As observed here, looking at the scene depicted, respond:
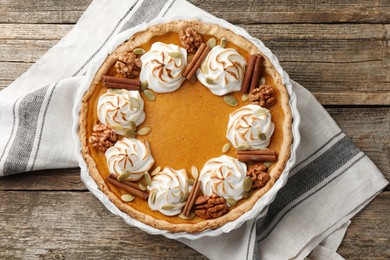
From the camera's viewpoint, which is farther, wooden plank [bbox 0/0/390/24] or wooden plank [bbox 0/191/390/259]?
wooden plank [bbox 0/0/390/24]

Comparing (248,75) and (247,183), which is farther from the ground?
(248,75)

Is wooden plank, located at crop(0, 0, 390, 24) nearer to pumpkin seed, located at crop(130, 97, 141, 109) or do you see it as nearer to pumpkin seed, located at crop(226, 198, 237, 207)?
pumpkin seed, located at crop(130, 97, 141, 109)

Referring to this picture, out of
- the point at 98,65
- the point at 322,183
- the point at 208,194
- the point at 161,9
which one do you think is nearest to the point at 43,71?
the point at 98,65

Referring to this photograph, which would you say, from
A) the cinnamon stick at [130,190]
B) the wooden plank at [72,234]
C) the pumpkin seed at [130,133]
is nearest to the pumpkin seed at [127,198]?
the cinnamon stick at [130,190]

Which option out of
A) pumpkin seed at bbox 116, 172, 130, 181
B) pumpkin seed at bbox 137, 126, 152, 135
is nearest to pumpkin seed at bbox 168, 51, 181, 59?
pumpkin seed at bbox 137, 126, 152, 135

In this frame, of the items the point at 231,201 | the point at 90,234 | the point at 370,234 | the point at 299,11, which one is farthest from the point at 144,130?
the point at 370,234

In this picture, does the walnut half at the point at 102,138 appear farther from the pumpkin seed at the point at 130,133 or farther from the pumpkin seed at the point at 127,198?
the pumpkin seed at the point at 127,198

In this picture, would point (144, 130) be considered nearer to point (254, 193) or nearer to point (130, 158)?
point (130, 158)
